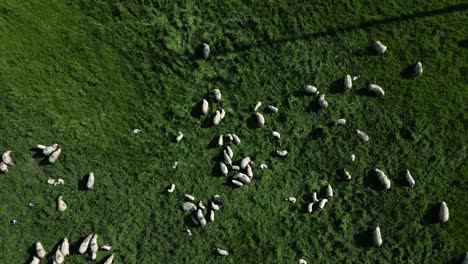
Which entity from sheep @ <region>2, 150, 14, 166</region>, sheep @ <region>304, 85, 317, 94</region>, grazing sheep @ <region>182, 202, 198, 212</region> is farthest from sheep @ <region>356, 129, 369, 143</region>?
sheep @ <region>2, 150, 14, 166</region>

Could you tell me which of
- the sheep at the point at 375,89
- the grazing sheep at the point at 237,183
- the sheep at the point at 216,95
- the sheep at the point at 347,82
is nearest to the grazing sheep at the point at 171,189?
the grazing sheep at the point at 237,183

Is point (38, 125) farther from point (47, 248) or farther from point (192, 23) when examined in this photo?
point (192, 23)

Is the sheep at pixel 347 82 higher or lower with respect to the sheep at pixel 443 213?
higher

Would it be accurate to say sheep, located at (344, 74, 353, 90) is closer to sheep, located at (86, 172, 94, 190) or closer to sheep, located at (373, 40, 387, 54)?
sheep, located at (373, 40, 387, 54)

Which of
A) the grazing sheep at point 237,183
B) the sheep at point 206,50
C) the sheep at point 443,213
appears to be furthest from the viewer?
the sheep at point 206,50

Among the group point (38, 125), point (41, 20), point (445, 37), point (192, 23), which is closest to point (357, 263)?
point (445, 37)

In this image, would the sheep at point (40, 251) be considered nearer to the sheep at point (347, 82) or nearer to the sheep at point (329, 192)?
the sheep at point (329, 192)
